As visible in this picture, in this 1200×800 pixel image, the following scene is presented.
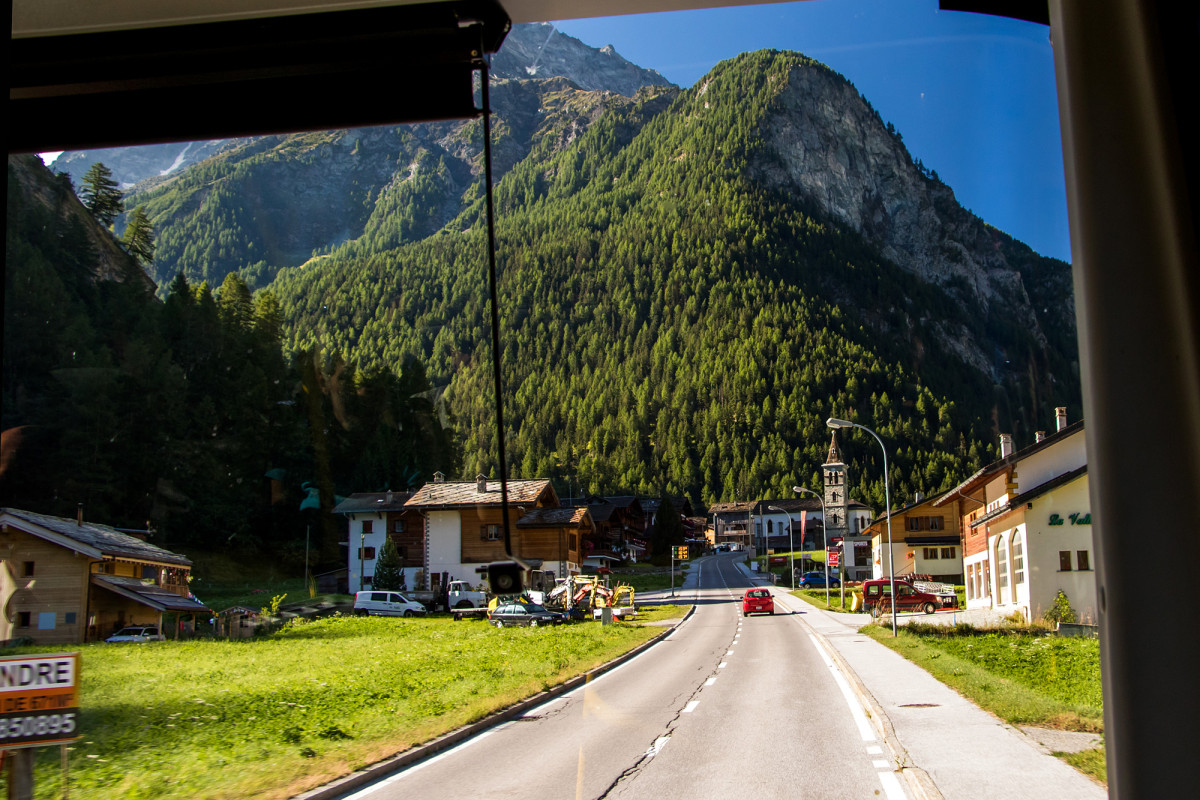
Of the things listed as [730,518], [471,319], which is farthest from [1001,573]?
[730,518]

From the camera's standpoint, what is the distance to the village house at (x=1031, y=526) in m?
3.45

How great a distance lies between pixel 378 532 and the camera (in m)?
26.8

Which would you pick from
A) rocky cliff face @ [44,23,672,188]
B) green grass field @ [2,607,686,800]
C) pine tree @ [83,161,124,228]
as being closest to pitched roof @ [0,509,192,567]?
green grass field @ [2,607,686,800]

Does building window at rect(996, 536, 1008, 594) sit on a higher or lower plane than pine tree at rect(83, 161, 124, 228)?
lower

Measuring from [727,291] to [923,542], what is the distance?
17.7 metres

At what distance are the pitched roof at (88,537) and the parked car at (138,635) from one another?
275cm

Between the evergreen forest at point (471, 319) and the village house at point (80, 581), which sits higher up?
the evergreen forest at point (471, 319)

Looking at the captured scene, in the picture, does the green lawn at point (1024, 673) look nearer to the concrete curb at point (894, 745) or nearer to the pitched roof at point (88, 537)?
the concrete curb at point (894, 745)

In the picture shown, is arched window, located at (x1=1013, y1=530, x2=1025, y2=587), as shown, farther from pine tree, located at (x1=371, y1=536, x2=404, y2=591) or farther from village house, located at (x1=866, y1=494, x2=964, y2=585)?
pine tree, located at (x1=371, y1=536, x2=404, y2=591)

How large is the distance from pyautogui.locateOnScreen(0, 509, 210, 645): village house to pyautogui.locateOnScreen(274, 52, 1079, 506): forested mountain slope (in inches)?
183

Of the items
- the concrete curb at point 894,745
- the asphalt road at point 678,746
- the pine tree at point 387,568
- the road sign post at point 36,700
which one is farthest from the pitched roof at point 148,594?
the concrete curb at point 894,745

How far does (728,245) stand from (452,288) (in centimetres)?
489

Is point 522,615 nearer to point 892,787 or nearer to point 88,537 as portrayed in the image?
point 88,537

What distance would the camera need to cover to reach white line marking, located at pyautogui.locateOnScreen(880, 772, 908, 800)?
235 inches
